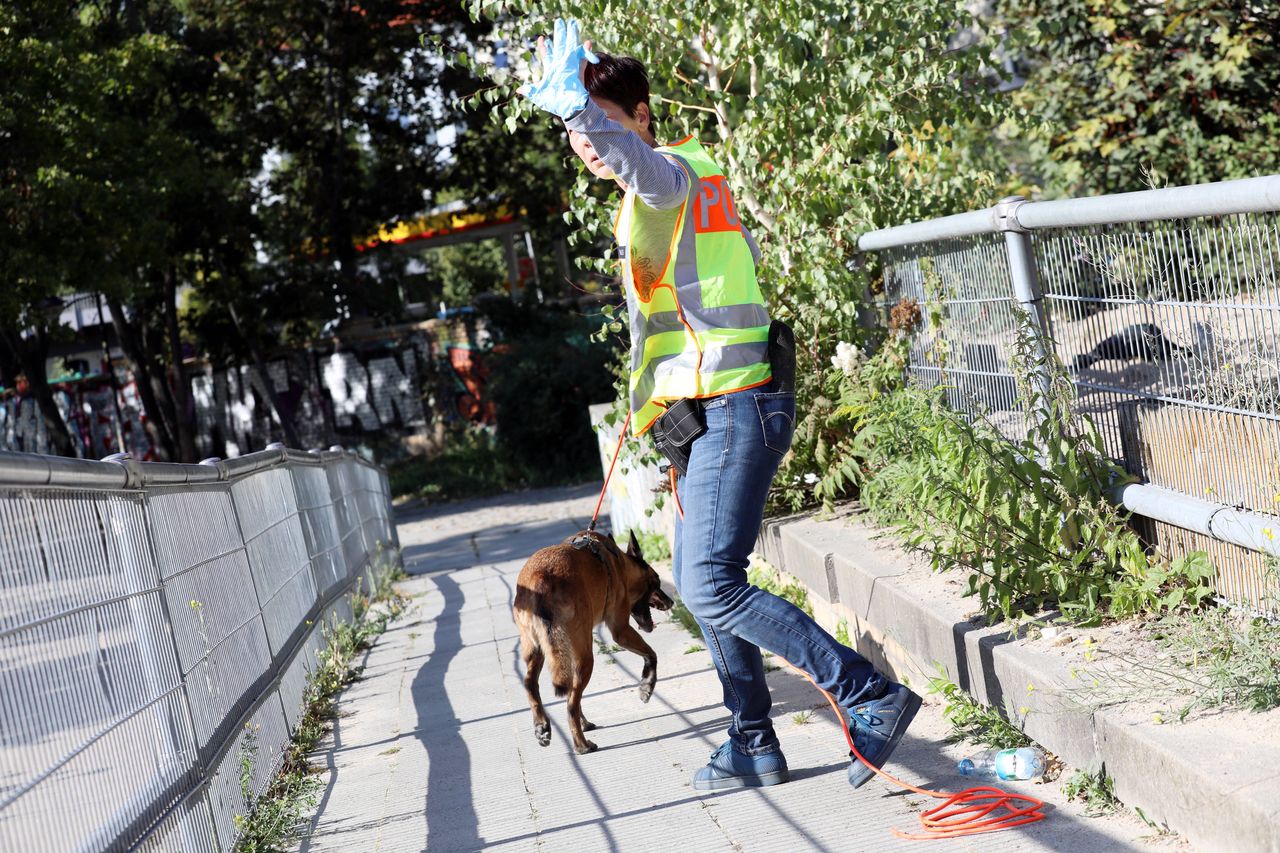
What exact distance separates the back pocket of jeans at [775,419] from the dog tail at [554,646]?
5.15 feet

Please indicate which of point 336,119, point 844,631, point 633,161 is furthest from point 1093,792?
point 336,119

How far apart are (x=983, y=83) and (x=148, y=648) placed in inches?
230

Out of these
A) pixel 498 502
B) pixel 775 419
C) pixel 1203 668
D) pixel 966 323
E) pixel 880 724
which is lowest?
pixel 498 502

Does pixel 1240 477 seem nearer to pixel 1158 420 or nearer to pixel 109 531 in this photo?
pixel 1158 420

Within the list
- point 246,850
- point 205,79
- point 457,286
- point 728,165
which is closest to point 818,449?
point 728,165

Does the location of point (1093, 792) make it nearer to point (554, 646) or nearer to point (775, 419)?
point (775, 419)

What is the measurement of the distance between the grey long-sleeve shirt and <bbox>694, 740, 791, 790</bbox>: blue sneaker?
179 centimetres

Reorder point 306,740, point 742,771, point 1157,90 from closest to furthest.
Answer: point 742,771 < point 306,740 < point 1157,90

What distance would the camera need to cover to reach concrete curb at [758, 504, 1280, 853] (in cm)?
281

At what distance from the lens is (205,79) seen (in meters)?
24.6

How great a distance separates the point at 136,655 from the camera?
3625mm

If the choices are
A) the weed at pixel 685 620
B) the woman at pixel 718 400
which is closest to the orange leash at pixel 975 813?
the woman at pixel 718 400

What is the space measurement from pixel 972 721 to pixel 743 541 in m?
1.10

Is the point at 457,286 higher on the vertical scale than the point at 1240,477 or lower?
higher
